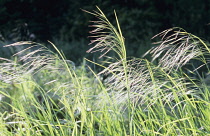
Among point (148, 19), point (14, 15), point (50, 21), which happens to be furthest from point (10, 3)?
point (148, 19)

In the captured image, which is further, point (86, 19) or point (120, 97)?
point (86, 19)

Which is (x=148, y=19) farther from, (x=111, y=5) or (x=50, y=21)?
(x=50, y=21)

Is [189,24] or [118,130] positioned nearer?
[118,130]

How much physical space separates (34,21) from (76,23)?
114cm

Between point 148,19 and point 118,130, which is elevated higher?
point 148,19

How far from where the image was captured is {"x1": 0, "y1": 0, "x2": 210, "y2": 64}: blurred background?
7719mm

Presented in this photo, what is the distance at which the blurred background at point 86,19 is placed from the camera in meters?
7.72

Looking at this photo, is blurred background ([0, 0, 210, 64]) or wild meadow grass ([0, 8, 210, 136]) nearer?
wild meadow grass ([0, 8, 210, 136])

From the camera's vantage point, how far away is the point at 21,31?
8.73 metres

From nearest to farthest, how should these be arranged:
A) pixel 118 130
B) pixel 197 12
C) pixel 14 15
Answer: pixel 118 130 < pixel 197 12 < pixel 14 15

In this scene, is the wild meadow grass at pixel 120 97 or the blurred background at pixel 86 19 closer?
the wild meadow grass at pixel 120 97

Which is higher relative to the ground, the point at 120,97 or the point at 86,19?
the point at 86,19

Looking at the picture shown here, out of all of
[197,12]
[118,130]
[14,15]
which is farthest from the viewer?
[14,15]

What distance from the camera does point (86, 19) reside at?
27.1 feet
